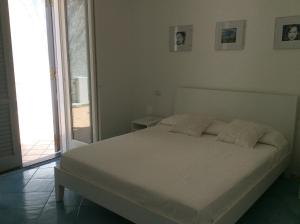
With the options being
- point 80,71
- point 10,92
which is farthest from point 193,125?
point 10,92

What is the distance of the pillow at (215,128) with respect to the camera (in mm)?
3281

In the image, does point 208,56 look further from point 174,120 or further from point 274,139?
point 274,139

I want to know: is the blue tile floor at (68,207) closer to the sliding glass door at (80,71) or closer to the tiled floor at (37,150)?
the tiled floor at (37,150)

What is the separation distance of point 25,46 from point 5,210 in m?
2.92

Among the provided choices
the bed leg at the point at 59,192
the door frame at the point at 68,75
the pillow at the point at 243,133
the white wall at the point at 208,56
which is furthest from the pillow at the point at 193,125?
the bed leg at the point at 59,192

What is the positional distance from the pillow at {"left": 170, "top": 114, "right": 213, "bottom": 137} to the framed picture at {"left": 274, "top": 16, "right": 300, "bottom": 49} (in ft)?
3.79

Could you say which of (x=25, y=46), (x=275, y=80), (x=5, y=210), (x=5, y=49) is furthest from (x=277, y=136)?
(x=25, y=46)

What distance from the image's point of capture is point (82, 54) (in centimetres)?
407

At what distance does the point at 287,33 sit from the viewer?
3.13m

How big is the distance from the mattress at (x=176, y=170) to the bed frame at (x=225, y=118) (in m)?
0.05

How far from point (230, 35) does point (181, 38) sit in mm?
701

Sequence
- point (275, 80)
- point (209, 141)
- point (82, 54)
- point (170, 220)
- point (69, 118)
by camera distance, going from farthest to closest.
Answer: point (69, 118) → point (82, 54) → point (275, 80) → point (209, 141) → point (170, 220)

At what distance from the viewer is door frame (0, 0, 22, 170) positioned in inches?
131

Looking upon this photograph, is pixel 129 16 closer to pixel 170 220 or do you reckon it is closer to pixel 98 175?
pixel 98 175
